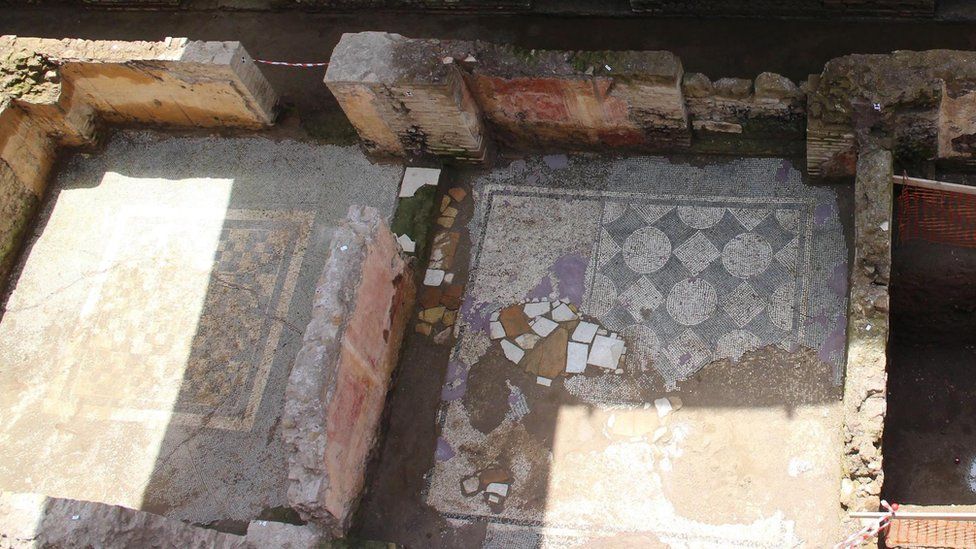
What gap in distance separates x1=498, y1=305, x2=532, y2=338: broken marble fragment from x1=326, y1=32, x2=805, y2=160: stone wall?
1.06 metres

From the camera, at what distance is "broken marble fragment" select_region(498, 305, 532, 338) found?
6.12 metres

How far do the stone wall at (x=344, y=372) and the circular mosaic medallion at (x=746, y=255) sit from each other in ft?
6.26

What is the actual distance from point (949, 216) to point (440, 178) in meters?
3.01

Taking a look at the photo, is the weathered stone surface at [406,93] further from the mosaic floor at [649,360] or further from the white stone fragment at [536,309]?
the white stone fragment at [536,309]

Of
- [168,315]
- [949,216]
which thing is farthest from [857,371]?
[168,315]

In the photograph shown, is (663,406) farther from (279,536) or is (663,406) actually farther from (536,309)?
(279,536)

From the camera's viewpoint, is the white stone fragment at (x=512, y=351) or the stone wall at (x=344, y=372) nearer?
the stone wall at (x=344, y=372)

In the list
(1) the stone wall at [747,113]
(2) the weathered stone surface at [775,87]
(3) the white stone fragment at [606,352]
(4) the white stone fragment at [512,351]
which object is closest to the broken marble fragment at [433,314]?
(4) the white stone fragment at [512,351]

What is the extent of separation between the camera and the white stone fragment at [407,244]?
Result: 21.1 ft

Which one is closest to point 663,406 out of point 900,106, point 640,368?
point 640,368

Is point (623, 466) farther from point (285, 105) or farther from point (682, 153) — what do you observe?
point (285, 105)

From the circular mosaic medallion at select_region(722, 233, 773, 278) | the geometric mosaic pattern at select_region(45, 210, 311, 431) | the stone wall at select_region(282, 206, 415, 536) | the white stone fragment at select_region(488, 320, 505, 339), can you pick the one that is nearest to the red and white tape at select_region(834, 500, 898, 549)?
the circular mosaic medallion at select_region(722, 233, 773, 278)

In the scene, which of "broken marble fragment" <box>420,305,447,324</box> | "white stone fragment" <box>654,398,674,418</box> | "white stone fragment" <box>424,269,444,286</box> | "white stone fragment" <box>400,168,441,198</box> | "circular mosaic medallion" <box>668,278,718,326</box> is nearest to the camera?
"white stone fragment" <box>654,398,674,418</box>

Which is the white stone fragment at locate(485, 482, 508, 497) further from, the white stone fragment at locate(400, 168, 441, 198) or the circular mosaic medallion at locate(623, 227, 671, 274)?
the white stone fragment at locate(400, 168, 441, 198)
